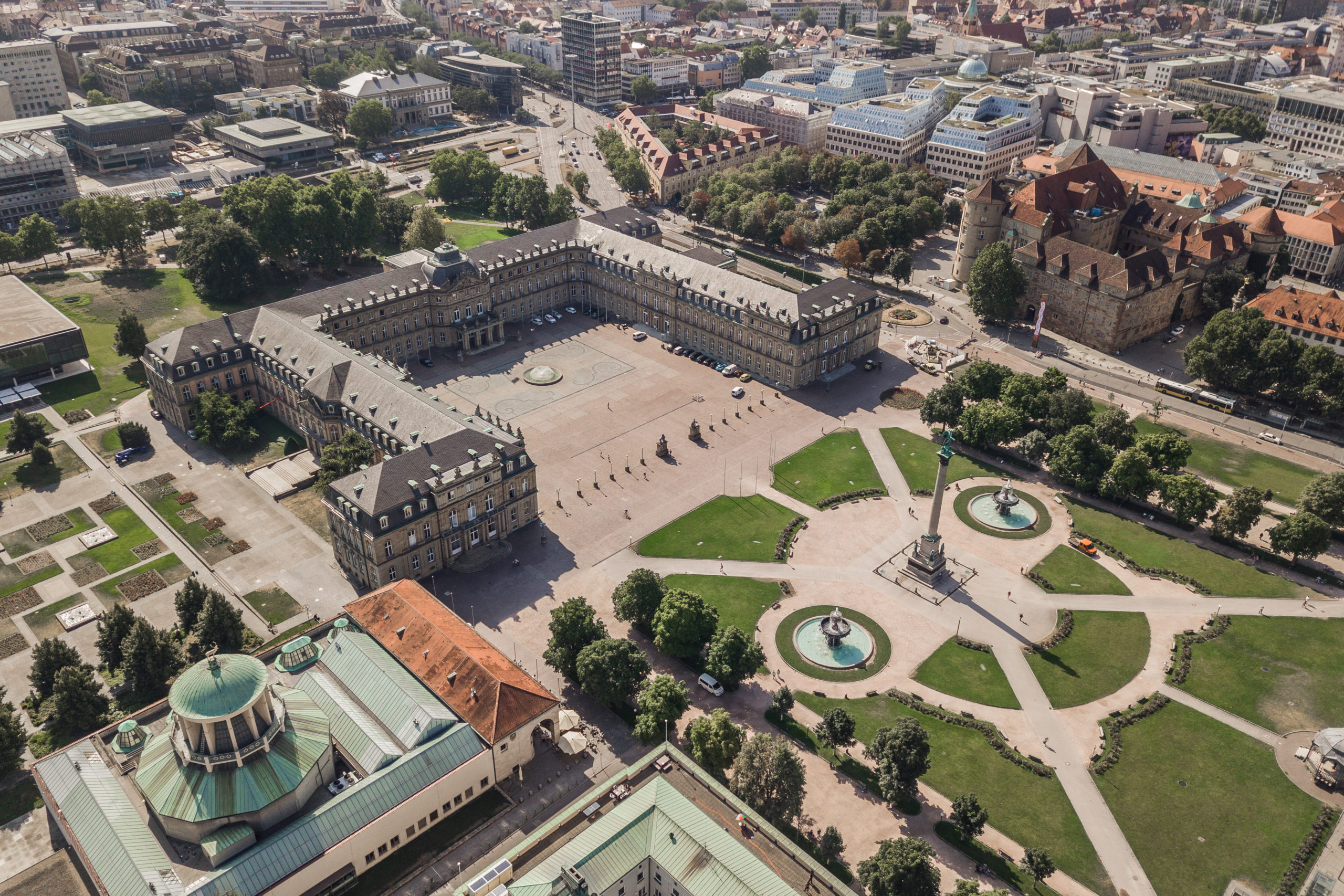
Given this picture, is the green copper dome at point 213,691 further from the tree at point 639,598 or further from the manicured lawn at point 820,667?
the manicured lawn at point 820,667

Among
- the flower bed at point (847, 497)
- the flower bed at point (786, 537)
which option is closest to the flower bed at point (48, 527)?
the flower bed at point (786, 537)

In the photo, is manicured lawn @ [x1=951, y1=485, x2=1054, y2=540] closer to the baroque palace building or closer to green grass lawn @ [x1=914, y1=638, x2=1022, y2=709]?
green grass lawn @ [x1=914, y1=638, x2=1022, y2=709]

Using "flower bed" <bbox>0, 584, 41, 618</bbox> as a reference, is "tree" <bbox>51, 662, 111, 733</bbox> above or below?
above

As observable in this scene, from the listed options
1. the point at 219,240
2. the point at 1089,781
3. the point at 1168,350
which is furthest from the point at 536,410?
the point at 1168,350

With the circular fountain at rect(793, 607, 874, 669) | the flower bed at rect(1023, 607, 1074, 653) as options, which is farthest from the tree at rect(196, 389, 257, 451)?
the flower bed at rect(1023, 607, 1074, 653)

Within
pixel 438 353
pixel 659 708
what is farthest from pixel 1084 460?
pixel 438 353
